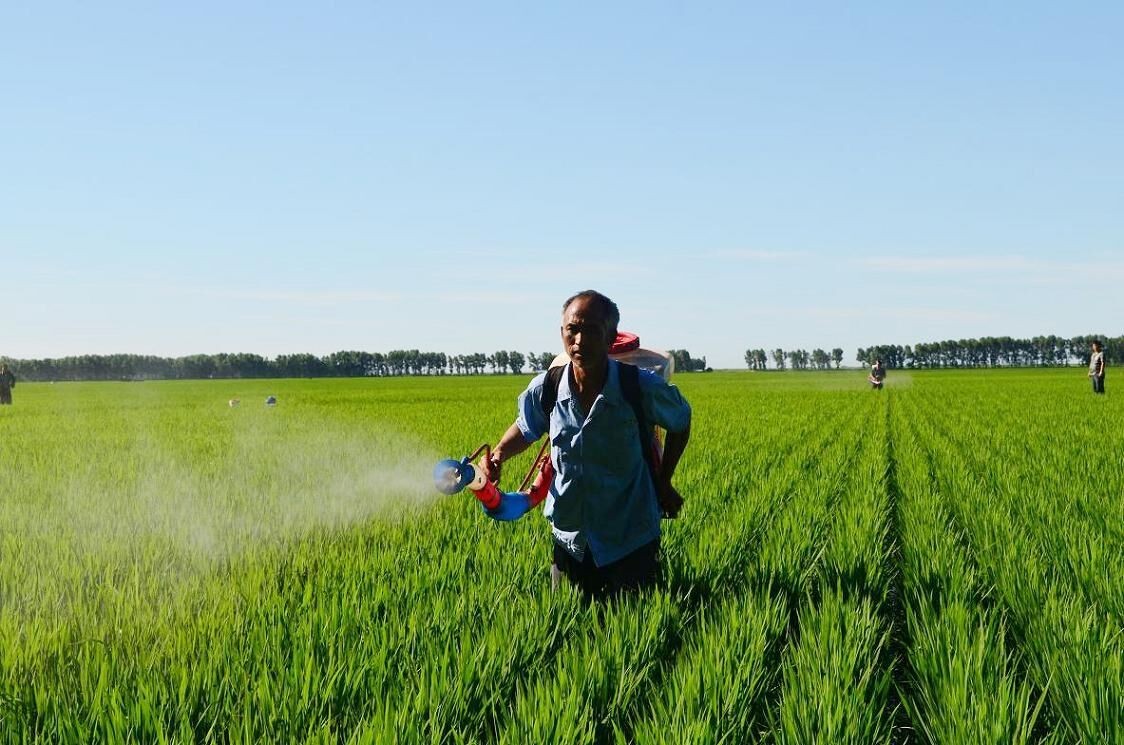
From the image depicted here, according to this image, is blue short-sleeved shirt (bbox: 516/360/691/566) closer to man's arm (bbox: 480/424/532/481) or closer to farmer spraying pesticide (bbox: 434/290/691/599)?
farmer spraying pesticide (bbox: 434/290/691/599)

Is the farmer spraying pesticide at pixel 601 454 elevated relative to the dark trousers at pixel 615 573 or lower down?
elevated

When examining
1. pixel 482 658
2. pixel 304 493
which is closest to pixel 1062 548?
pixel 482 658

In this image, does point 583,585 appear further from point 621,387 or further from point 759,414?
point 759,414

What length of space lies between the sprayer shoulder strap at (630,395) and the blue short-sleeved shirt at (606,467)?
0.06ft

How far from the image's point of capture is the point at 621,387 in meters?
3.35

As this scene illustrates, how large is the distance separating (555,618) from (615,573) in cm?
30

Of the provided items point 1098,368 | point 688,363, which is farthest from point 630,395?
point 688,363

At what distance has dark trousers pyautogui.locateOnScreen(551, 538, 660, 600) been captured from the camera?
3.58 meters

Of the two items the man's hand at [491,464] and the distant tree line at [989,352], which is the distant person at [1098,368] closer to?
the man's hand at [491,464]

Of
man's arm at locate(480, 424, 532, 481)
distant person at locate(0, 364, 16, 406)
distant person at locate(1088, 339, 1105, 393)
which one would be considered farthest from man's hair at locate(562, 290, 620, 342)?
distant person at locate(0, 364, 16, 406)

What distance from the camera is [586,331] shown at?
321 centimetres

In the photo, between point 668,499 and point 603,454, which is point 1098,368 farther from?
point 603,454

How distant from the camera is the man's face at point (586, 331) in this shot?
3.19 meters

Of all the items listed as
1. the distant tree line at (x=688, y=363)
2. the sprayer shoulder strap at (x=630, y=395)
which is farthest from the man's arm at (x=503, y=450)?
the distant tree line at (x=688, y=363)
